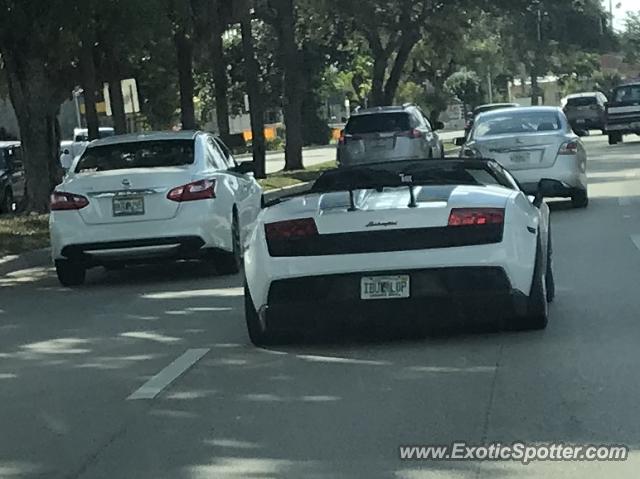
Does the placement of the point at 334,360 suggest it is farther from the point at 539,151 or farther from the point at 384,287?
the point at 539,151

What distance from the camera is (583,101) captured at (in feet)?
195

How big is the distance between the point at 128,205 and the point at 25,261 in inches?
166

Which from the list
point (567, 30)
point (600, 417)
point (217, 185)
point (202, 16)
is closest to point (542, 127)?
point (217, 185)

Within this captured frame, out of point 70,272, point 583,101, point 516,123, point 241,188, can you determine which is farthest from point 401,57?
point 70,272

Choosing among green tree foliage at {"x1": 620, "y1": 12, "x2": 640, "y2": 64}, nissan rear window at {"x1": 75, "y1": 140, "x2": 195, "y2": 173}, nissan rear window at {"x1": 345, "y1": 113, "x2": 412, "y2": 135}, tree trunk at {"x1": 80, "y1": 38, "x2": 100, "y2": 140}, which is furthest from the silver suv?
green tree foliage at {"x1": 620, "y1": 12, "x2": 640, "y2": 64}

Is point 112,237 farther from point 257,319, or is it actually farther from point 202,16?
point 202,16

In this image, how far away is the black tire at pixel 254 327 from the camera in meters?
10.2

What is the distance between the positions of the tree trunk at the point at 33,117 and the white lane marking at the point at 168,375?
13.6 m

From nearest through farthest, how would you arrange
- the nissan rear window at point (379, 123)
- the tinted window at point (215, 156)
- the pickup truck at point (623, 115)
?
the tinted window at point (215, 156), the nissan rear window at point (379, 123), the pickup truck at point (623, 115)

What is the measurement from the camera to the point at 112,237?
49.3ft

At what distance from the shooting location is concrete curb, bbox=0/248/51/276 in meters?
18.0

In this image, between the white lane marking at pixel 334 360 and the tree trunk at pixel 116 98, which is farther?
the tree trunk at pixel 116 98

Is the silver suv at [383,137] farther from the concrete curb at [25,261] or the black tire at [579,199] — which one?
the concrete curb at [25,261]

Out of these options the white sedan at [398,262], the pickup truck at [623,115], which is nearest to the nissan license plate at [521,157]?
the white sedan at [398,262]
